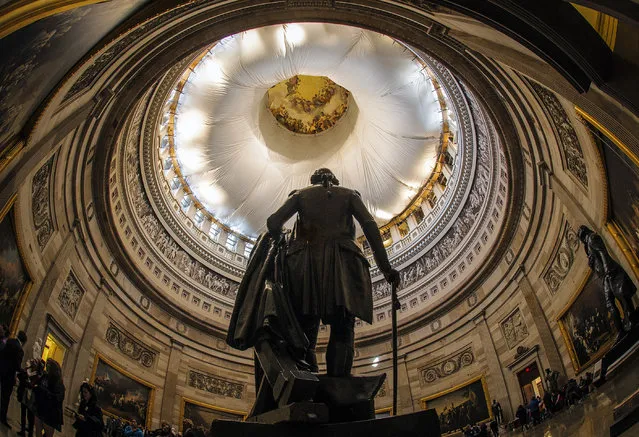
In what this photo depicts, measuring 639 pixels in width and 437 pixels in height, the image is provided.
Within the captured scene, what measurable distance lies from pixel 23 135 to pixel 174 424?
12212 millimetres

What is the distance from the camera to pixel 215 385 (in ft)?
62.3

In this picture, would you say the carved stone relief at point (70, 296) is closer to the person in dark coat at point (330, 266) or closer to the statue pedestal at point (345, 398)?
the person in dark coat at point (330, 266)

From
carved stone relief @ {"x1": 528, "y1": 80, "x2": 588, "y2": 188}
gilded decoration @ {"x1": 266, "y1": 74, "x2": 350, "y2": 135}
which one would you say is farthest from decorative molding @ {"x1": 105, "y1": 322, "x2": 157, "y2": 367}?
gilded decoration @ {"x1": 266, "y1": 74, "x2": 350, "y2": 135}

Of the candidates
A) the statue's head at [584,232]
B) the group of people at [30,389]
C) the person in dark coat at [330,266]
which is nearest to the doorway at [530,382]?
the statue's head at [584,232]

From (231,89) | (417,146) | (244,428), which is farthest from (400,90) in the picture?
(244,428)

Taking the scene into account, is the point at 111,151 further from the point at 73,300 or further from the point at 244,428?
the point at 244,428

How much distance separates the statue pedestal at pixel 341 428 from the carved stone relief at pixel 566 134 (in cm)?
913

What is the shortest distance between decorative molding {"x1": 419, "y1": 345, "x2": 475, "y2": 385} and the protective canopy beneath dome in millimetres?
9190

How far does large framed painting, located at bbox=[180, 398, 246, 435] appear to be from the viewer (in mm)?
17219

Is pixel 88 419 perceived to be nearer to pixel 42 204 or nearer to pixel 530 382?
pixel 42 204

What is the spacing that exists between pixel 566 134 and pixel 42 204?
13243 mm

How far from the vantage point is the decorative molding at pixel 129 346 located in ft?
52.5

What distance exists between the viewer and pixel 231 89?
878 inches

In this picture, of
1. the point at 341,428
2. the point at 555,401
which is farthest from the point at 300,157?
the point at 341,428
